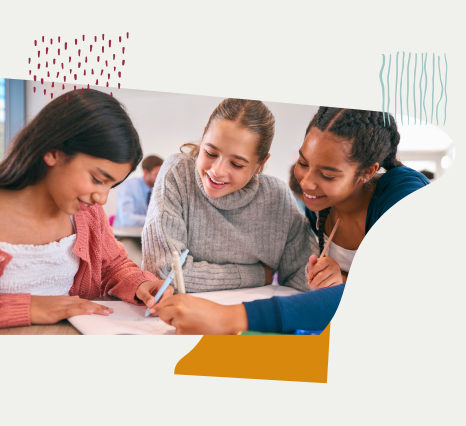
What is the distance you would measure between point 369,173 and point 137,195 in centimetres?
78

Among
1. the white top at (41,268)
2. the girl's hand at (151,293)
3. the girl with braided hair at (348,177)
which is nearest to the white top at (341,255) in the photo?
the girl with braided hair at (348,177)

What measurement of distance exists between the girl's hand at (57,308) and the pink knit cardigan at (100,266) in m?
0.02

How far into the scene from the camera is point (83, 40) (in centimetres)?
141

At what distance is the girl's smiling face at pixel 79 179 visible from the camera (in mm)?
1357

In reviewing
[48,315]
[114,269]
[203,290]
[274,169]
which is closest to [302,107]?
[274,169]

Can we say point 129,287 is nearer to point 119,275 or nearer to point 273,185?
point 119,275

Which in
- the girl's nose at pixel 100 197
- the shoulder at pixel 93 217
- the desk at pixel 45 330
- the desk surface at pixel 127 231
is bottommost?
the desk at pixel 45 330

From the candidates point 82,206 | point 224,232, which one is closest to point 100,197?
point 82,206

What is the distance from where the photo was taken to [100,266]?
1.50 meters

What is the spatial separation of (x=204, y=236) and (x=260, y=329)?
357 mm

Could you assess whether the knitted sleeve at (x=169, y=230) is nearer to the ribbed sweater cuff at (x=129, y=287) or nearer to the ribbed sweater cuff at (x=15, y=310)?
the ribbed sweater cuff at (x=129, y=287)

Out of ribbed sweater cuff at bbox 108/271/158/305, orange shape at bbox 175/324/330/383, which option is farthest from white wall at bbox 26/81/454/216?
orange shape at bbox 175/324/330/383

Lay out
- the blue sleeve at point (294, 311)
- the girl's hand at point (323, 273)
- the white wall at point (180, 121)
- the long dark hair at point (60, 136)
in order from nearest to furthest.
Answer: the long dark hair at point (60, 136) < the white wall at point (180, 121) < the blue sleeve at point (294, 311) < the girl's hand at point (323, 273)

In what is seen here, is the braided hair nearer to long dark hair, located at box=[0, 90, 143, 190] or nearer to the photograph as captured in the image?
the photograph
